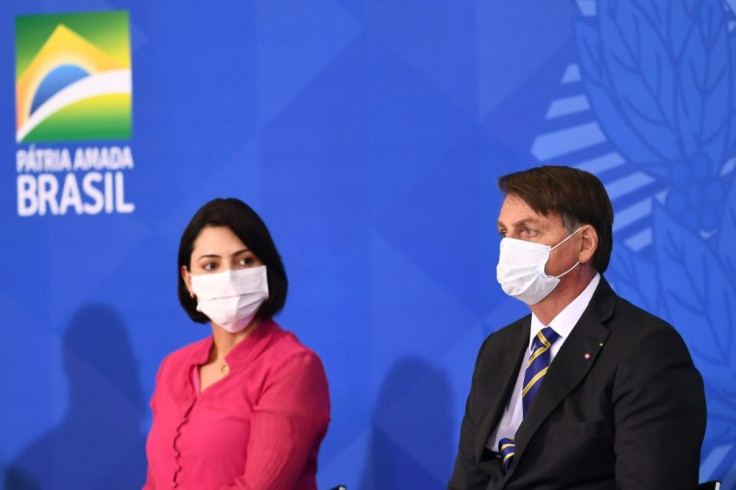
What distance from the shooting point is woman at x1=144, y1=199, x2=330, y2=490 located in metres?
3.19

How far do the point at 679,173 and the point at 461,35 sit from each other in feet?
3.39

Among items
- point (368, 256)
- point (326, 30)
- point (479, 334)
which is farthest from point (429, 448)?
point (326, 30)

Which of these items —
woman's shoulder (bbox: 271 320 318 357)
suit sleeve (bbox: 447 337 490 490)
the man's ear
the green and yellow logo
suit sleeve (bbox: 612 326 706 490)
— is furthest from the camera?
the green and yellow logo

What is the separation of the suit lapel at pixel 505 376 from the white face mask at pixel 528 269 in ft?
0.52

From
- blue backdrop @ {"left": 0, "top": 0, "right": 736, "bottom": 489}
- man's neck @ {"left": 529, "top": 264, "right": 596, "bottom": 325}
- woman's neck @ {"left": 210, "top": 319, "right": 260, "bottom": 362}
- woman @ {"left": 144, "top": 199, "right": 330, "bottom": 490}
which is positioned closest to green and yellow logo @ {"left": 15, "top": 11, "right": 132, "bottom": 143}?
blue backdrop @ {"left": 0, "top": 0, "right": 736, "bottom": 489}

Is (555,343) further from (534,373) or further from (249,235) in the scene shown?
(249,235)

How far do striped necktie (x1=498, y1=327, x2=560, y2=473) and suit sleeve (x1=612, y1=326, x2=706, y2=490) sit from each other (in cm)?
26

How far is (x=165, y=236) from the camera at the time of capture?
4406 mm

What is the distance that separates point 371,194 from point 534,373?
165 centimetres

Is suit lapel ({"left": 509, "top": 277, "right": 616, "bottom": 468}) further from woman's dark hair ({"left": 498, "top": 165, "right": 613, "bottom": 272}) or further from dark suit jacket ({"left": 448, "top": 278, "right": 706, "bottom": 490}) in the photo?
woman's dark hair ({"left": 498, "top": 165, "right": 613, "bottom": 272})

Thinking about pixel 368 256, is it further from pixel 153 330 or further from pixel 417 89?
pixel 153 330

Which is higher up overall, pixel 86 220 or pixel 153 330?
pixel 86 220

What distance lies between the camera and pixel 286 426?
10.4 ft

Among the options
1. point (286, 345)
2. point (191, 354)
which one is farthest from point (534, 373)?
point (191, 354)
